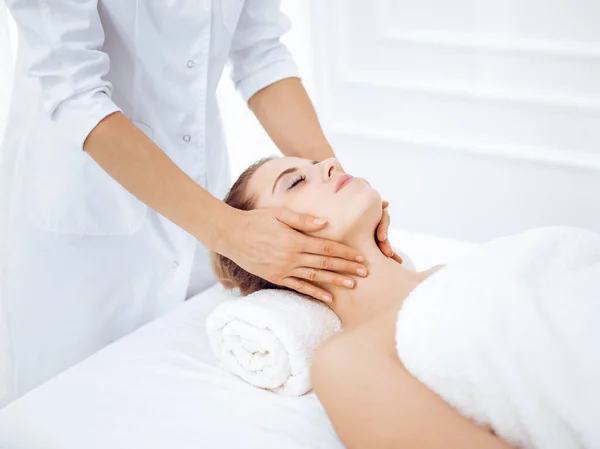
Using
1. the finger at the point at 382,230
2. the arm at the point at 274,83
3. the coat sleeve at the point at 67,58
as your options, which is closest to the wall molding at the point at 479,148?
the arm at the point at 274,83

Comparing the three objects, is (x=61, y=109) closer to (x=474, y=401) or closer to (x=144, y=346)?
(x=144, y=346)

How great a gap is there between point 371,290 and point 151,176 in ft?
1.73

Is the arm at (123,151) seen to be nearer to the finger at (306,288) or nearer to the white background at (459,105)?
the finger at (306,288)

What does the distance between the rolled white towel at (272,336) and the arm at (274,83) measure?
0.48 m

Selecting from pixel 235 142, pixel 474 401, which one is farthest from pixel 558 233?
pixel 235 142

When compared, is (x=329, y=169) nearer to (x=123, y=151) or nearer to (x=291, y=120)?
(x=291, y=120)

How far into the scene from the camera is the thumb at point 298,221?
1.60m

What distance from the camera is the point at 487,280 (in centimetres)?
146

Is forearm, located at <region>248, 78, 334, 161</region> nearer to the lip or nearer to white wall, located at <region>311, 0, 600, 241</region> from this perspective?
the lip

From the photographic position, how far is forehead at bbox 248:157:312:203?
177 cm

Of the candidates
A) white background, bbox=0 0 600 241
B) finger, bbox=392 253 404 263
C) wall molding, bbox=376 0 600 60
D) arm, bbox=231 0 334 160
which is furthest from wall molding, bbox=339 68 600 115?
finger, bbox=392 253 404 263

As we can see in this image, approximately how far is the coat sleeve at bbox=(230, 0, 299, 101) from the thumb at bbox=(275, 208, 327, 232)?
0.53 meters

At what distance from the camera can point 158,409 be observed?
5.10 feet

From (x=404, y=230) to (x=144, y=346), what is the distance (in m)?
1.50
